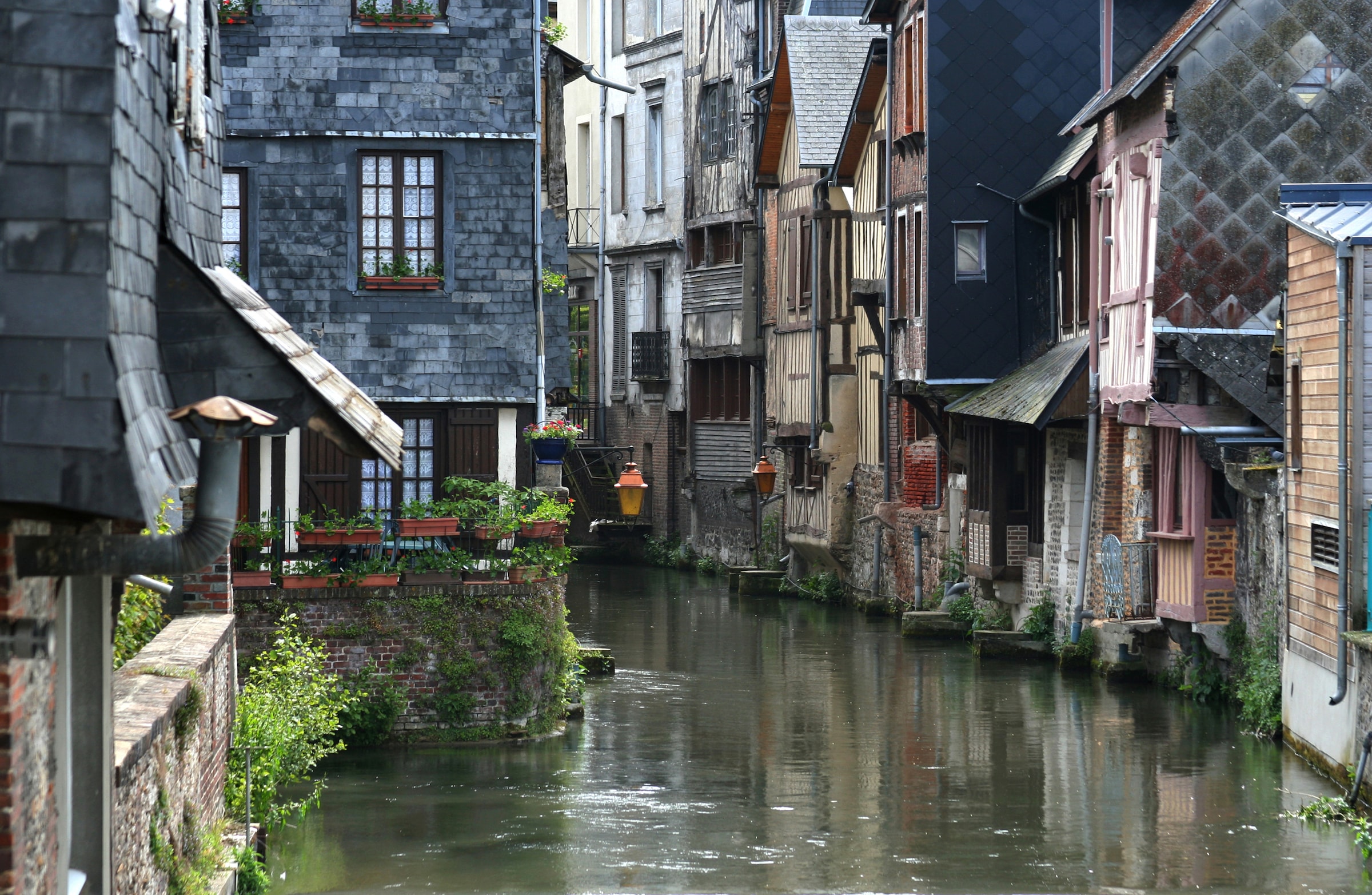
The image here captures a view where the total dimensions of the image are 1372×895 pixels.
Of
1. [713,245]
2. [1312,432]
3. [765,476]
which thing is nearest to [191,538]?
[1312,432]

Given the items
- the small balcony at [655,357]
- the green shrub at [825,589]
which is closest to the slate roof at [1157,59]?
the green shrub at [825,589]

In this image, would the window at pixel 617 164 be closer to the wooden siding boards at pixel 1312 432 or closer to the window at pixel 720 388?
the window at pixel 720 388

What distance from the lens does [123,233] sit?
19.3 ft

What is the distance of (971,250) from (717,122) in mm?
14754

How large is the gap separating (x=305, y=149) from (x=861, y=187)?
14506 mm

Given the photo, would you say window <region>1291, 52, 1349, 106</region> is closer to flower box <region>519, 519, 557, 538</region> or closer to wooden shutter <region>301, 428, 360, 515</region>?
flower box <region>519, 519, 557, 538</region>

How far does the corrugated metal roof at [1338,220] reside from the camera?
48.1 feet

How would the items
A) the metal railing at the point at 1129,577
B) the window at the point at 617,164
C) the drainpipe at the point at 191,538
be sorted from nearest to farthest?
1. the drainpipe at the point at 191,538
2. the metal railing at the point at 1129,577
3. the window at the point at 617,164

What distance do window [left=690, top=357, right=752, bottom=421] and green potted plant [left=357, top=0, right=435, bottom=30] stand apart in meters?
19.8

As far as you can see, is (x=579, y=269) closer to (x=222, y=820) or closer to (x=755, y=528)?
(x=755, y=528)

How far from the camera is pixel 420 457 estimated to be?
19.2 meters

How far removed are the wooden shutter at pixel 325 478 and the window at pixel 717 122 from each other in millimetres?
21230

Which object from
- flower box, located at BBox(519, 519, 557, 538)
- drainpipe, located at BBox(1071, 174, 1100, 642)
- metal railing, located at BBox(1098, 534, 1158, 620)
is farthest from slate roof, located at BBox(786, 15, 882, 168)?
flower box, located at BBox(519, 519, 557, 538)

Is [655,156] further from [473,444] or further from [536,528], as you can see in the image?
[536,528]
